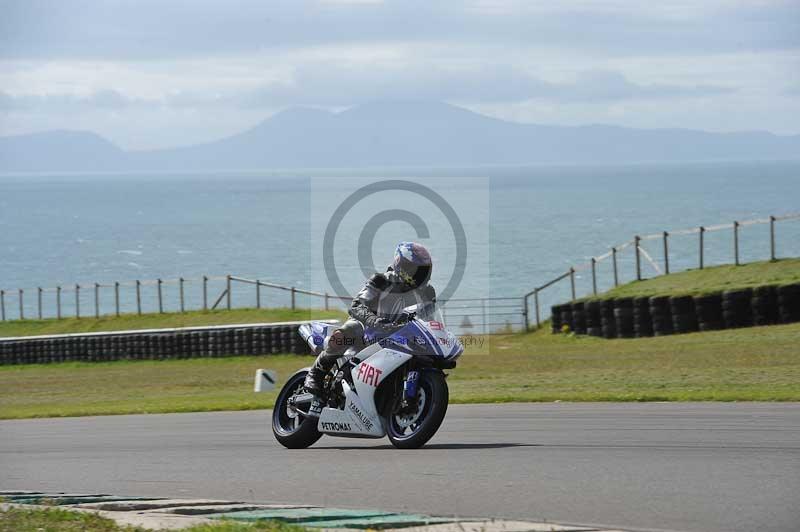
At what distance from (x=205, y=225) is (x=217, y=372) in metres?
154

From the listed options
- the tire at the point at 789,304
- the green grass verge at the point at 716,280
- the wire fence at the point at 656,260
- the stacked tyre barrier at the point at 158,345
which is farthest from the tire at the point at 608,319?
the wire fence at the point at 656,260

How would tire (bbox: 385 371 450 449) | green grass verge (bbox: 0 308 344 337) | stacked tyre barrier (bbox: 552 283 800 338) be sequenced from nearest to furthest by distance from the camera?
tire (bbox: 385 371 450 449)
stacked tyre barrier (bbox: 552 283 800 338)
green grass verge (bbox: 0 308 344 337)

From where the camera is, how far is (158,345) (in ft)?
116

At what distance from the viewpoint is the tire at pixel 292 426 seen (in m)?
11.2

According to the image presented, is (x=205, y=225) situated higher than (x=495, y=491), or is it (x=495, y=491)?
(x=205, y=225)

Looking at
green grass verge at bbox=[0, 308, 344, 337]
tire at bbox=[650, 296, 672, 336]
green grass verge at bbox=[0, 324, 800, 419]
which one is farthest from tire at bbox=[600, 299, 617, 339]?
green grass verge at bbox=[0, 308, 344, 337]

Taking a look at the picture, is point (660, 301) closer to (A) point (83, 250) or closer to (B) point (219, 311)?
(B) point (219, 311)

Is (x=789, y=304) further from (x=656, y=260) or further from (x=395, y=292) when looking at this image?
(x=656, y=260)

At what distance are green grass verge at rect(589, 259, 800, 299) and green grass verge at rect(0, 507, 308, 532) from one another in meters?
20.7

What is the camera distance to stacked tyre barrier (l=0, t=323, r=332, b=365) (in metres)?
32.8

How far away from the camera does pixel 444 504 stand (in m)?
7.67

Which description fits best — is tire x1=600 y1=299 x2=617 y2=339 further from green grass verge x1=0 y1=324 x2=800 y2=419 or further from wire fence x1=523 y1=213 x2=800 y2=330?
wire fence x1=523 y1=213 x2=800 y2=330

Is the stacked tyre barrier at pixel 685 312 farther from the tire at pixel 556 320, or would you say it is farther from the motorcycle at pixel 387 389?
the motorcycle at pixel 387 389

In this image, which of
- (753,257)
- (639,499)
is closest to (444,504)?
(639,499)
